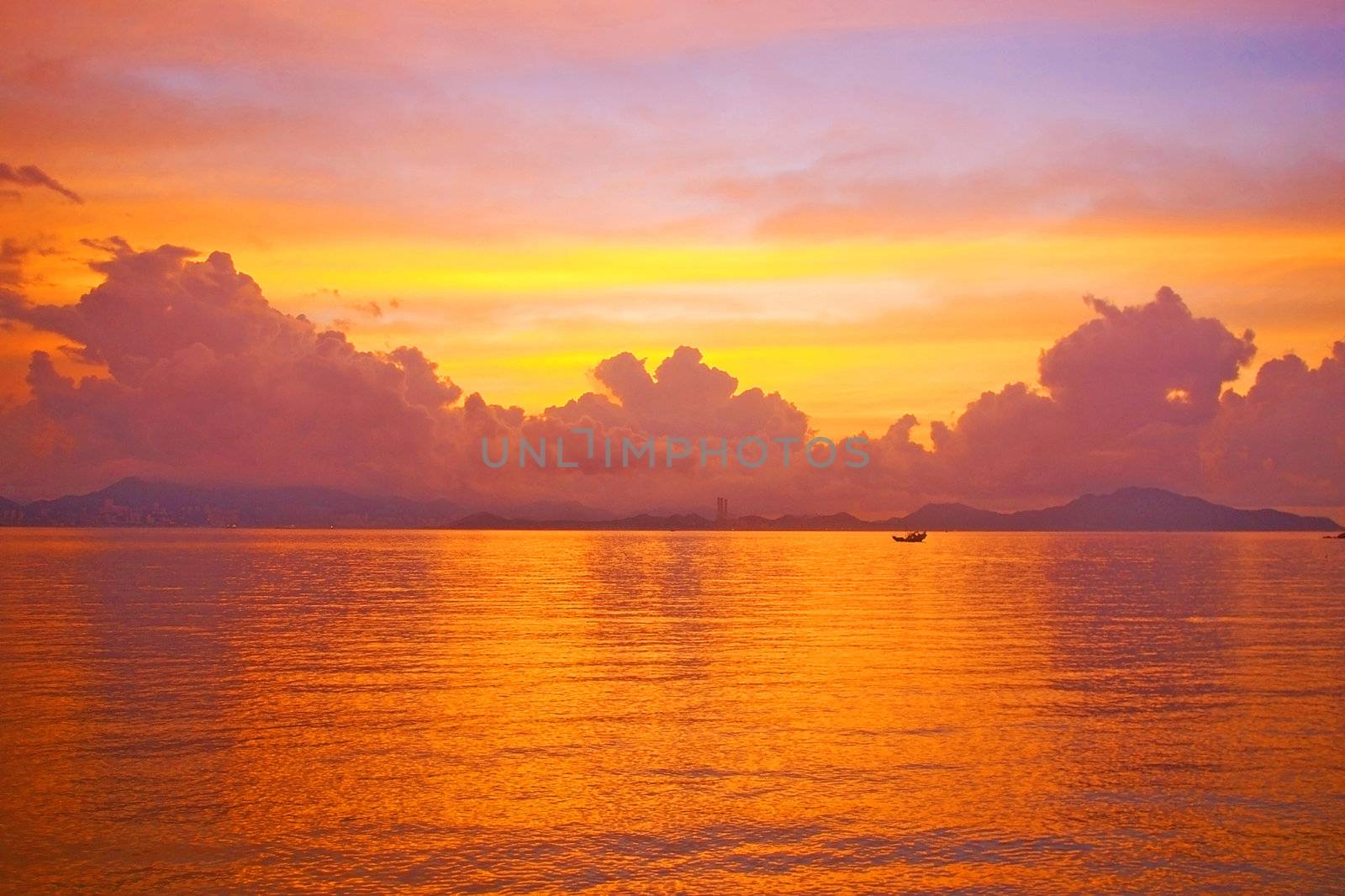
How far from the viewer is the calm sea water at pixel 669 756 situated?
2230cm

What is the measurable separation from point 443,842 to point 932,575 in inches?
4581

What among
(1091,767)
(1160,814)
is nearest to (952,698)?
(1091,767)

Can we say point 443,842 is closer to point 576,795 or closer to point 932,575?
point 576,795

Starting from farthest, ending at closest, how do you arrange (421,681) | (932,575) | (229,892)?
(932,575) → (421,681) → (229,892)

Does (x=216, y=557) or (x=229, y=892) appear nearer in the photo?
(x=229, y=892)

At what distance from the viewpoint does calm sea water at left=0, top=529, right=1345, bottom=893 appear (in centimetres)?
2230

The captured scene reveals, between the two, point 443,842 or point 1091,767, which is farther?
point 1091,767

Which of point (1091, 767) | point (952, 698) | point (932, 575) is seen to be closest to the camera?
point (1091, 767)

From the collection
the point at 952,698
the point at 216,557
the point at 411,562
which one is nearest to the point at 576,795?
the point at 952,698

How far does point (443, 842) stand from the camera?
2355 centimetres

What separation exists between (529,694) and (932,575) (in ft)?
327

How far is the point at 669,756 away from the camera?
30969 mm

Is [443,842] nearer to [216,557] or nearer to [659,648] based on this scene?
[659,648]

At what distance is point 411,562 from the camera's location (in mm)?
183250
